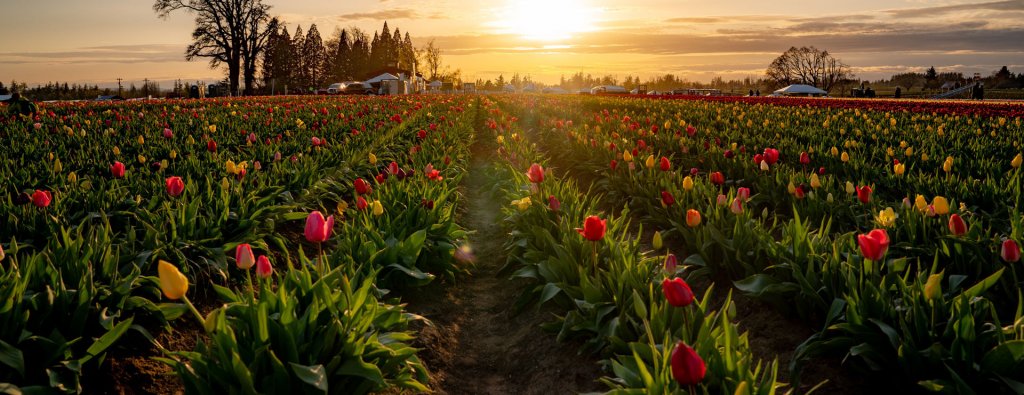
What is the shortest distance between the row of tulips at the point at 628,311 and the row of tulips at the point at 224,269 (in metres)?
0.81

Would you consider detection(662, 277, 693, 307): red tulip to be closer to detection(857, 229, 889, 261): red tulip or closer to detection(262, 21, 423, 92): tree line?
detection(857, 229, 889, 261): red tulip

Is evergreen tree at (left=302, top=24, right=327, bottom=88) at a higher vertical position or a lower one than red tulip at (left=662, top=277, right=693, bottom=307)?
higher

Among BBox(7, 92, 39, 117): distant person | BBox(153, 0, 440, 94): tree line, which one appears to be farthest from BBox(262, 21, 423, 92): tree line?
BBox(7, 92, 39, 117): distant person

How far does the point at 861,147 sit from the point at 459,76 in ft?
409

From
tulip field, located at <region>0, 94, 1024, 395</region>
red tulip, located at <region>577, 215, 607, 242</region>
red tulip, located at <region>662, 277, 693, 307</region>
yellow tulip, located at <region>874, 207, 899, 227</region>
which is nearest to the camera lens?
red tulip, located at <region>662, 277, 693, 307</region>

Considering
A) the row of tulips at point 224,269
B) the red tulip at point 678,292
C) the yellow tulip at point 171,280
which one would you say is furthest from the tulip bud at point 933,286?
the yellow tulip at point 171,280

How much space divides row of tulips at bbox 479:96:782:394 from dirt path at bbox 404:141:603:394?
0.47 feet

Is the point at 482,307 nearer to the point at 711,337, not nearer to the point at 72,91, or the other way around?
the point at 711,337

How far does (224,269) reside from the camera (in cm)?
426

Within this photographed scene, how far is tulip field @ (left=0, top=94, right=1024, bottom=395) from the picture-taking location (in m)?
2.64

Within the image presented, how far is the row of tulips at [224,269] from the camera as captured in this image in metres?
2.64

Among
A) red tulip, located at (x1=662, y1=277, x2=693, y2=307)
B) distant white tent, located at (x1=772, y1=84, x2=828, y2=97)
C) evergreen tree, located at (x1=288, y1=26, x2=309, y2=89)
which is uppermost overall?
evergreen tree, located at (x1=288, y1=26, x2=309, y2=89)

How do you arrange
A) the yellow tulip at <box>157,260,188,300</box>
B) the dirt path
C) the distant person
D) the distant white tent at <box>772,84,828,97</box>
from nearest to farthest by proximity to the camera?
1. the yellow tulip at <box>157,260,188,300</box>
2. the dirt path
3. the distant person
4. the distant white tent at <box>772,84,828,97</box>

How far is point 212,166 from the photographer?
673 centimetres
